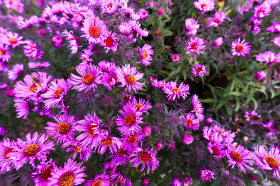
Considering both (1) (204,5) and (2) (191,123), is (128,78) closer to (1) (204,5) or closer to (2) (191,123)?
(2) (191,123)

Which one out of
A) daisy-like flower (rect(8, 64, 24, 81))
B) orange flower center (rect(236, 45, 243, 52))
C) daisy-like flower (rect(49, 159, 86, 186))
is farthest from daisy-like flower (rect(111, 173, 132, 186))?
orange flower center (rect(236, 45, 243, 52))

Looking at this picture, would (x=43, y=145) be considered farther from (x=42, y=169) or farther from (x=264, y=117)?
(x=264, y=117)

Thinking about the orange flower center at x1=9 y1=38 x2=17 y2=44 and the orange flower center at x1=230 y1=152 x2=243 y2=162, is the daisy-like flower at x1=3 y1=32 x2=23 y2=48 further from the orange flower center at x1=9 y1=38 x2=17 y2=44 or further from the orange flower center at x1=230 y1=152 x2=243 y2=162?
the orange flower center at x1=230 y1=152 x2=243 y2=162

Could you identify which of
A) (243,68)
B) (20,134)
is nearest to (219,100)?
(243,68)

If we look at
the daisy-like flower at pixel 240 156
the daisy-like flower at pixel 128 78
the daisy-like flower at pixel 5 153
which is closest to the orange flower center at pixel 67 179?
the daisy-like flower at pixel 5 153

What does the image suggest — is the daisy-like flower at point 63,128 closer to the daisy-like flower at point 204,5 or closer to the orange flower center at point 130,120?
the orange flower center at point 130,120

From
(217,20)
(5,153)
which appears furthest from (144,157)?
(217,20)
